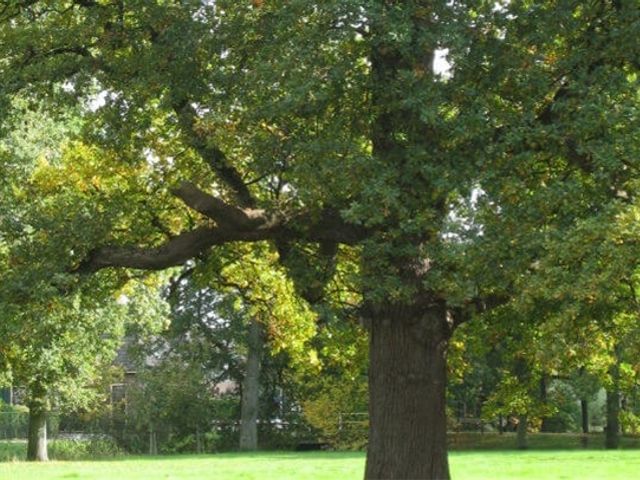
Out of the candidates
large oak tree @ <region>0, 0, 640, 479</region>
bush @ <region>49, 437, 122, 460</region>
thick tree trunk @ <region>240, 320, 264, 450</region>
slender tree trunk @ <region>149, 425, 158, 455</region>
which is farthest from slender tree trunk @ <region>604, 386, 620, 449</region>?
large oak tree @ <region>0, 0, 640, 479</region>

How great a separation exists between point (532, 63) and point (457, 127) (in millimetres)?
1431

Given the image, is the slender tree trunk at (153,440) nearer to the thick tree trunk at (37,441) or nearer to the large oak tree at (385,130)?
the thick tree trunk at (37,441)

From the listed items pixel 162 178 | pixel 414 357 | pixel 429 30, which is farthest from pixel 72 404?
pixel 429 30

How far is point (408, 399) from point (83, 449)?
30011mm

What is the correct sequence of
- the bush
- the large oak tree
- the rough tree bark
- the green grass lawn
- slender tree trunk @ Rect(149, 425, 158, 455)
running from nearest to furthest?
the large oak tree, the green grass lawn, the rough tree bark, the bush, slender tree trunk @ Rect(149, 425, 158, 455)

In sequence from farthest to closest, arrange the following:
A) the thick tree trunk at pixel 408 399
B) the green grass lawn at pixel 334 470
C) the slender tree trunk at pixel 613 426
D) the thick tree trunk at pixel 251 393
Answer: the thick tree trunk at pixel 251 393 → the slender tree trunk at pixel 613 426 → the green grass lawn at pixel 334 470 → the thick tree trunk at pixel 408 399

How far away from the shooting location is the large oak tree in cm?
1075

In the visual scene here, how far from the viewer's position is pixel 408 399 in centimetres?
1247

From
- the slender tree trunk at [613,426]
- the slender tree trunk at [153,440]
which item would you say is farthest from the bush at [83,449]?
the slender tree trunk at [613,426]

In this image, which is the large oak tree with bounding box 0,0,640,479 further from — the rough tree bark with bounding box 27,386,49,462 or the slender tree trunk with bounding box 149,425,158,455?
the slender tree trunk with bounding box 149,425,158,455

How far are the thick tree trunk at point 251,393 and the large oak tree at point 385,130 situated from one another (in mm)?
32020

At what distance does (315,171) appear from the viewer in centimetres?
1108

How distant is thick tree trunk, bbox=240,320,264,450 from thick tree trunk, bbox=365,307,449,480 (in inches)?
1274

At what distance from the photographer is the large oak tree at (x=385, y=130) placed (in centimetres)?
1075
